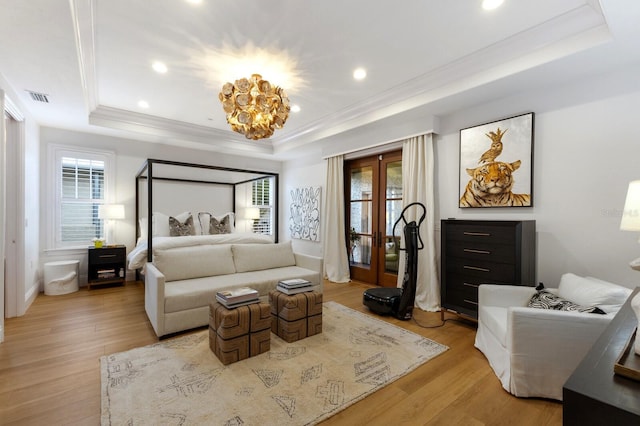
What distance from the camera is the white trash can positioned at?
4.13 metres

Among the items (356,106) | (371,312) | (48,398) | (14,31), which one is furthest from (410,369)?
(14,31)

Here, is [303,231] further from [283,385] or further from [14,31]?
[14,31]

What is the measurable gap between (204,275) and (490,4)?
12.6 feet

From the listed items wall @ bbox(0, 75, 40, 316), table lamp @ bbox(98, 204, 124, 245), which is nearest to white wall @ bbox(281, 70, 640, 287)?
wall @ bbox(0, 75, 40, 316)

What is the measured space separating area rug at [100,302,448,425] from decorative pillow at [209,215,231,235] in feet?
9.39

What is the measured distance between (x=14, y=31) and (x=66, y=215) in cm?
346

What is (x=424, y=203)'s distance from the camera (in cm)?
388

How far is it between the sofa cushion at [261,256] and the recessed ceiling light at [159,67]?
2238mm

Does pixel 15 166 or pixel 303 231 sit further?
pixel 303 231

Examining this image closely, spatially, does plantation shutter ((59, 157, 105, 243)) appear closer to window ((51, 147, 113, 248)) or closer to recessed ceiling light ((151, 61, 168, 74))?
window ((51, 147, 113, 248))

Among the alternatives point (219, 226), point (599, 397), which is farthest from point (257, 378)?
point (219, 226)

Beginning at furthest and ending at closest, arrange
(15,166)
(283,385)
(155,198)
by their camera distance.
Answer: (155,198), (15,166), (283,385)

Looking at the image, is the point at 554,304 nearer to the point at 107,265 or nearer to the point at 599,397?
the point at 599,397

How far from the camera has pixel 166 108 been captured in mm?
4289
